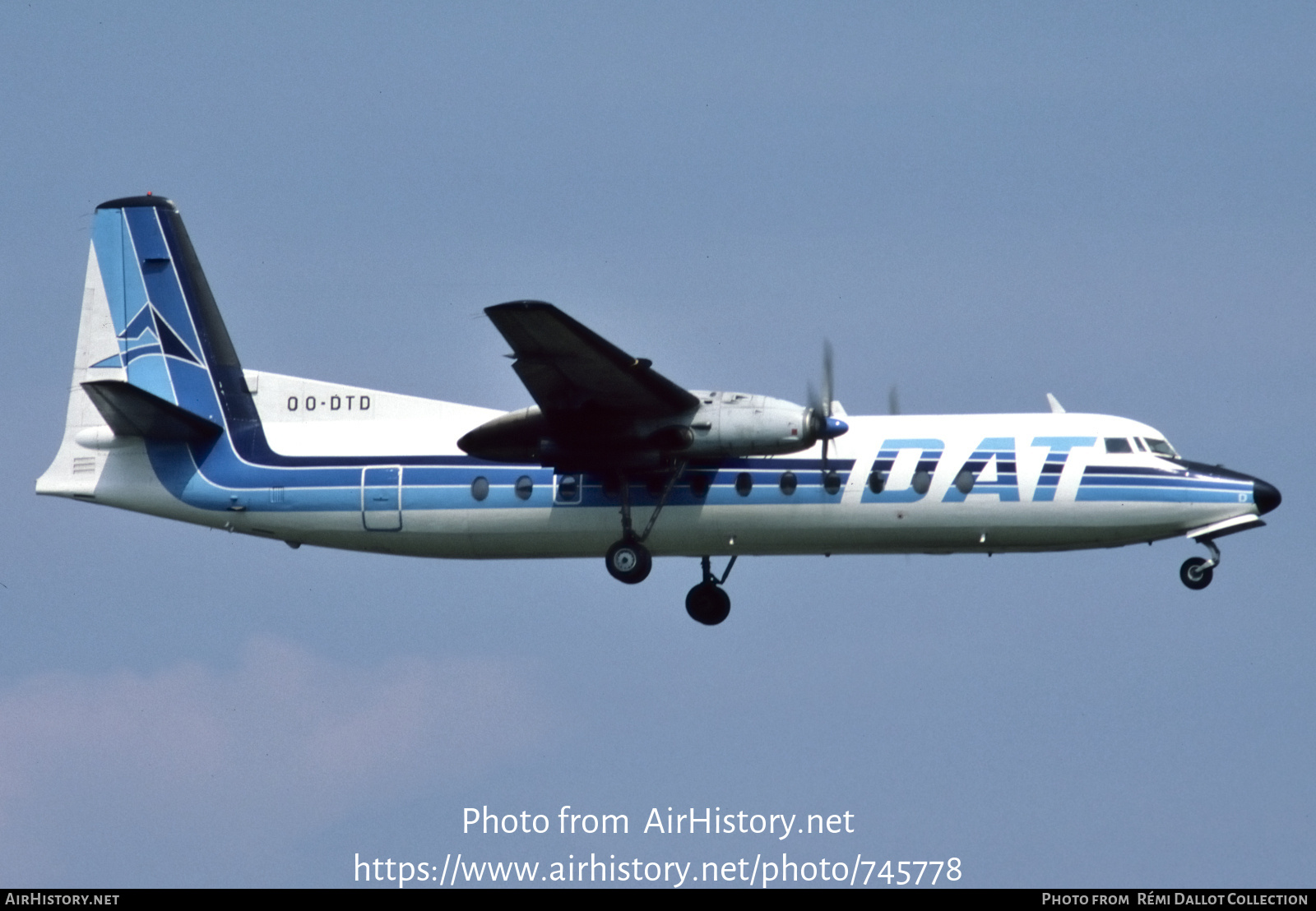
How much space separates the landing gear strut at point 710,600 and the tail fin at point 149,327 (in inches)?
258

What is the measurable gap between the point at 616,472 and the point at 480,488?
185 centimetres

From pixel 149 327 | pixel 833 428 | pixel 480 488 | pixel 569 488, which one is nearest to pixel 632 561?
pixel 569 488

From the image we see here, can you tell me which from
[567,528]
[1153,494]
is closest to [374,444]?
[567,528]

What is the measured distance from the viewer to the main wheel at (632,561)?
24359 millimetres

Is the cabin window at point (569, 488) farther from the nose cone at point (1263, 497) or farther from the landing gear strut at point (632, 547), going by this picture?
the nose cone at point (1263, 497)

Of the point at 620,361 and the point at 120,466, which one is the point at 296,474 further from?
the point at 620,361

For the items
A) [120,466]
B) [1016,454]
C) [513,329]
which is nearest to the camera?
[513,329]

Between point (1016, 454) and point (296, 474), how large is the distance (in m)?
9.44

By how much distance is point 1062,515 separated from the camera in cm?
2358

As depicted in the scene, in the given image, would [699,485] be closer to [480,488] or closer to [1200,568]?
[480,488]

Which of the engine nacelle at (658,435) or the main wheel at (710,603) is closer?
the engine nacelle at (658,435)

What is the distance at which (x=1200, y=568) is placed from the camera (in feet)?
78.5

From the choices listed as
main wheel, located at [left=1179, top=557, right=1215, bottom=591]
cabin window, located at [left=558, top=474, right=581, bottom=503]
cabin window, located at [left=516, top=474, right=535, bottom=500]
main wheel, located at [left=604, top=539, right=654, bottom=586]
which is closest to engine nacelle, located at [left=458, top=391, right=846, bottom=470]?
cabin window, located at [left=558, top=474, right=581, bottom=503]

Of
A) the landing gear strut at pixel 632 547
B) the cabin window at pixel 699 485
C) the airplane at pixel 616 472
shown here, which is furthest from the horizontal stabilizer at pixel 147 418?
the cabin window at pixel 699 485
